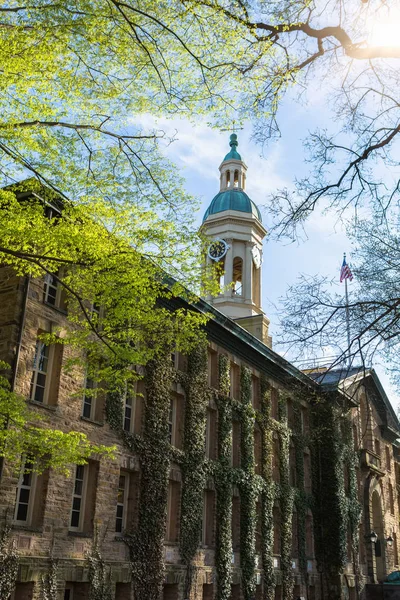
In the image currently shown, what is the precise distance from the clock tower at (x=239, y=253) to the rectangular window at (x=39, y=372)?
23.2 m

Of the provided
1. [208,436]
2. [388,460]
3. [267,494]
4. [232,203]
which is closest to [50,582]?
[208,436]

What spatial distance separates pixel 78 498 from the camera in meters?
19.6

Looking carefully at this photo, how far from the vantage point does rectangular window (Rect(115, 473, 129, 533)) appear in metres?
20.9

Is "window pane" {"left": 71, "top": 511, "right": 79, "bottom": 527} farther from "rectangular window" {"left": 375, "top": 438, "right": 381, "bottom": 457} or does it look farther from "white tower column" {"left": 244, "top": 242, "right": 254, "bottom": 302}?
"rectangular window" {"left": 375, "top": 438, "right": 381, "bottom": 457}

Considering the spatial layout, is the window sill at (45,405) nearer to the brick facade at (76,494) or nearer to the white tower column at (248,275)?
the brick facade at (76,494)

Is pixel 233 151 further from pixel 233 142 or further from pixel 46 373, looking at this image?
pixel 46 373

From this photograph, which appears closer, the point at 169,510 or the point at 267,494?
the point at 169,510

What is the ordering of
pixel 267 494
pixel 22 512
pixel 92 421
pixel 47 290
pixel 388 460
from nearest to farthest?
pixel 22 512, pixel 47 290, pixel 92 421, pixel 267 494, pixel 388 460

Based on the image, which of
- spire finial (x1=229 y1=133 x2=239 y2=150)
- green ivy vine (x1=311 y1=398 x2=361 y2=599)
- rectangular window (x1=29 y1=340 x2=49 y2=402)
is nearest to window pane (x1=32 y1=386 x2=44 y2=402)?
rectangular window (x1=29 y1=340 x2=49 y2=402)

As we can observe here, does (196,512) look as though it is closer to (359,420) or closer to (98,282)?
(98,282)

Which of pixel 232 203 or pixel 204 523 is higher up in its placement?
pixel 232 203

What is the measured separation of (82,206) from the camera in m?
13.8

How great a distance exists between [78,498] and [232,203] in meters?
31.6

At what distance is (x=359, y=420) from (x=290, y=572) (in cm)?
1445
